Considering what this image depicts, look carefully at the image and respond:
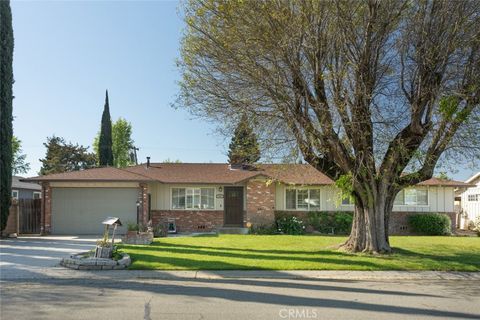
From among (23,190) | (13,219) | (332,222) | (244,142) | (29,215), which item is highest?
(244,142)

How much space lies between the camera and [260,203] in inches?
1064

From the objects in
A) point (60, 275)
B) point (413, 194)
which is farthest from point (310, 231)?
point (60, 275)

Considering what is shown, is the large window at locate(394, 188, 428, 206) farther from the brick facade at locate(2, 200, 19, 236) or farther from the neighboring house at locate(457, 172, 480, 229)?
the brick facade at locate(2, 200, 19, 236)

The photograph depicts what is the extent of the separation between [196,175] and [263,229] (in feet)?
18.0

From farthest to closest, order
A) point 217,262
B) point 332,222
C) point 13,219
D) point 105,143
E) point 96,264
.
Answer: point 105,143
point 332,222
point 13,219
point 217,262
point 96,264

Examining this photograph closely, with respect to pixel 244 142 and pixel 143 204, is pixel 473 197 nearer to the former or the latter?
pixel 143 204

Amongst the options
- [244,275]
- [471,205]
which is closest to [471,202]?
[471,205]

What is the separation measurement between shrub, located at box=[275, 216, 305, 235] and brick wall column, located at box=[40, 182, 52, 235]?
12.1 m

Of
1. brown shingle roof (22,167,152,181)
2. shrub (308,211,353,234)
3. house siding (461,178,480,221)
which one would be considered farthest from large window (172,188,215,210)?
house siding (461,178,480,221)

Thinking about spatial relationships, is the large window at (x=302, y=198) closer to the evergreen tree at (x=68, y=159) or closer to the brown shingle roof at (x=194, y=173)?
the brown shingle roof at (x=194, y=173)

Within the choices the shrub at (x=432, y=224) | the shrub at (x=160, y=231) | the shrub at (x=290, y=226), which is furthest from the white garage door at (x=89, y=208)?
the shrub at (x=432, y=224)

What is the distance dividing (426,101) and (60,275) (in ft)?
36.8

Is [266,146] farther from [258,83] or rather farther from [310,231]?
[310,231]

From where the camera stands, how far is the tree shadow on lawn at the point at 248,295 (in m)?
8.28
